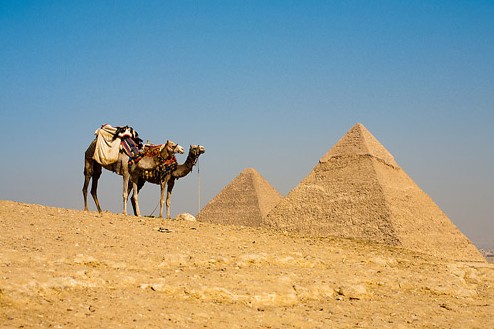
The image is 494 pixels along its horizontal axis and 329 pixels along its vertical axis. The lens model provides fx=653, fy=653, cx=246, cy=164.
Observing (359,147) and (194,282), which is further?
(359,147)

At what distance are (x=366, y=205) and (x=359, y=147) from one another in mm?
5631

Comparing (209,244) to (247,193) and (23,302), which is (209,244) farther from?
(247,193)

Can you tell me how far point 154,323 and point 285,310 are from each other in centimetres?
190

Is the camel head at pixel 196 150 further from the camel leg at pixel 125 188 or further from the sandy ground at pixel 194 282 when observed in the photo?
the sandy ground at pixel 194 282

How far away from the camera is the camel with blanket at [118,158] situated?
14031mm

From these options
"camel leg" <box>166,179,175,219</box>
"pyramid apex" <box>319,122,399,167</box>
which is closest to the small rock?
"camel leg" <box>166,179,175,219</box>

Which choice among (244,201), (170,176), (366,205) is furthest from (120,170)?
(244,201)

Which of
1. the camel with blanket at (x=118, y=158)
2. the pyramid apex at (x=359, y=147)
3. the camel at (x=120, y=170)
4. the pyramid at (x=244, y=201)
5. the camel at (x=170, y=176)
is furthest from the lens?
the pyramid at (x=244, y=201)

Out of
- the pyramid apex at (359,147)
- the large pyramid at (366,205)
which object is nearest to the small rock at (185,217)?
the large pyramid at (366,205)

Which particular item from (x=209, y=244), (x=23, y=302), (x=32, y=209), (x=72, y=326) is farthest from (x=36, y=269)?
(x=32, y=209)

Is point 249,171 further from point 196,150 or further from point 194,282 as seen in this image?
point 194,282

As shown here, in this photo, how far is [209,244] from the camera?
10836 millimetres

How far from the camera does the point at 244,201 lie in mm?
58406

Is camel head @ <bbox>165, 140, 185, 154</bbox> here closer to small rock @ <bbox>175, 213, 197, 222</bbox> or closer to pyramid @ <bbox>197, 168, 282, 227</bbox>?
small rock @ <bbox>175, 213, 197, 222</bbox>
